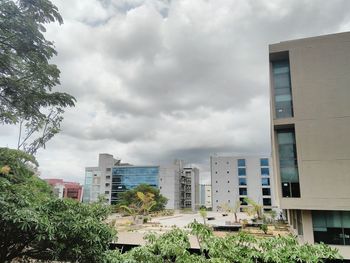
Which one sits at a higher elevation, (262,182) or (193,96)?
(193,96)

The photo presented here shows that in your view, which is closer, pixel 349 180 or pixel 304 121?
pixel 349 180

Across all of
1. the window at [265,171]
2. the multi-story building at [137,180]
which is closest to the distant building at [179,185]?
the multi-story building at [137,180]

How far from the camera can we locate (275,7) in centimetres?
1141

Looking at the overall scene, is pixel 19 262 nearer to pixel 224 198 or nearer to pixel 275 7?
pixel 275 7

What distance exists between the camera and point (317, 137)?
13438mm

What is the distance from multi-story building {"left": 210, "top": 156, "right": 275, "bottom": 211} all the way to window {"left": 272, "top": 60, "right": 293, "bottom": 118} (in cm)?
4425

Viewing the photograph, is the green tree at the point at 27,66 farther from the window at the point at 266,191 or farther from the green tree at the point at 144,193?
the window at the point at 266,191

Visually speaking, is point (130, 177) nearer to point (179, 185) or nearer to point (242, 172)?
point (179, 185)

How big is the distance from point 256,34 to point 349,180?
334 inches

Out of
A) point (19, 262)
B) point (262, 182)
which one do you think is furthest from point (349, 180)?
point (262, 182)

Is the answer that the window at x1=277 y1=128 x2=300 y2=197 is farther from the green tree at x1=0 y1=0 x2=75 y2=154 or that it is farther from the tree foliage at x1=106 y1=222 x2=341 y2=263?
the green tree at x1=0 y1=0 x2=75 y2=154

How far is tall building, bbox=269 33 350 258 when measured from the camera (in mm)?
12836

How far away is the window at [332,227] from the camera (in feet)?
41.8

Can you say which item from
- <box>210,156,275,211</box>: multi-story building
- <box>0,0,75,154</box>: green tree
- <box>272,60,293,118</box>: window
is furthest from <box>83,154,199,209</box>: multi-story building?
<box>0,0,75,154</box>: green tree
